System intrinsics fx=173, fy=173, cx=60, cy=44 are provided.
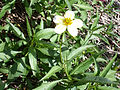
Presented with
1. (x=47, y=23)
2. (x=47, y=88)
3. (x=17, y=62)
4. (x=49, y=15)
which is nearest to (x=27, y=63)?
(x=17, y=62)

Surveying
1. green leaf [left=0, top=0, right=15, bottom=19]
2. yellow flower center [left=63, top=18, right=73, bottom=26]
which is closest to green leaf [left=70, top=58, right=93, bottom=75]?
yellow flower center [left=63, top=18, right=73, bottom=26]

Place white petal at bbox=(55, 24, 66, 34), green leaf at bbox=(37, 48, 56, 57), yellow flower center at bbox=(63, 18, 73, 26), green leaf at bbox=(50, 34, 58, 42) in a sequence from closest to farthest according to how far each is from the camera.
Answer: white petal at bbox=(55, 24, 66, 34)
yellow flower center at bbox=(63, 18, 73, 26)
green leaf at bbox=(37, 48, 56, 57)
green leaf at bbox=(50, 34, 58, 42)

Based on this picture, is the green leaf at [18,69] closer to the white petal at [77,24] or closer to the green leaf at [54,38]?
the green leaf at [54,38]

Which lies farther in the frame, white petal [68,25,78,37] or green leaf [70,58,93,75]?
green leaf [70,58,93,75]

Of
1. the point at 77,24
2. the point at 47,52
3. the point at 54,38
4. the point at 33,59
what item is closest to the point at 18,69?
the point at 33,59

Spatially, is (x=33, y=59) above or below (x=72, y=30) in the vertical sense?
below

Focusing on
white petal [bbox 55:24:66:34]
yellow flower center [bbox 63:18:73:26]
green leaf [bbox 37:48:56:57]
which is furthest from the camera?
green leaf [bbox 37:48:56:57]

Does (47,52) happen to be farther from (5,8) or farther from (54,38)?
(5,8)

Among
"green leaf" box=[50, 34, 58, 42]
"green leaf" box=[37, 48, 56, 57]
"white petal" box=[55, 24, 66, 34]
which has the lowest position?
"green leaf" box=[37, 48, 56, 57]

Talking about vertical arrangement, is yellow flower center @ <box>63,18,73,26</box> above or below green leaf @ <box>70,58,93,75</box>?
above

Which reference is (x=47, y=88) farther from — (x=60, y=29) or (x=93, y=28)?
(x=93, y=28)

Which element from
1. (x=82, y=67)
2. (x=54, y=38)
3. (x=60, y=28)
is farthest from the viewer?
(x=54, y=38)

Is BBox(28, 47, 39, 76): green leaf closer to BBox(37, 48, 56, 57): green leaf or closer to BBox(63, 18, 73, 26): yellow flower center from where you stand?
BBox(37, 48, 56, 57): green leaf
